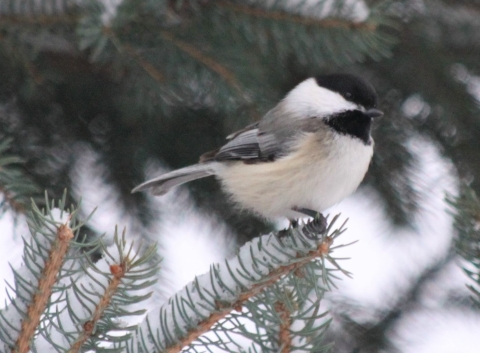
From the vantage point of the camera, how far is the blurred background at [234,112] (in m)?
1.59

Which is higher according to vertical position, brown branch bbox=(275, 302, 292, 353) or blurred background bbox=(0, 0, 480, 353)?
blurred background bbox=(0, 0, 480, 353)

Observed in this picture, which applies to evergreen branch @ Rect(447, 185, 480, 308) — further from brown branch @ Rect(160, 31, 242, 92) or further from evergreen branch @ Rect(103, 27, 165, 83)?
evergreen branch @ Rect(103, 27, 165, 83)

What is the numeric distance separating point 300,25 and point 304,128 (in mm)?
290

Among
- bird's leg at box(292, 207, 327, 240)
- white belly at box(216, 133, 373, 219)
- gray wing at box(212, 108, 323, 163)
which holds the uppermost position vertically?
gray wing at box(212, 108, 323, 163)

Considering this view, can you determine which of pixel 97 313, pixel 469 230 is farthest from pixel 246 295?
pixel 469 230

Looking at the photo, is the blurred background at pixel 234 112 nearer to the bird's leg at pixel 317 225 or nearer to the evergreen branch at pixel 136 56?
the evergreen branch at pixel 136 56

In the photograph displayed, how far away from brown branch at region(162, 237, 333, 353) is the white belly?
24.2 inches

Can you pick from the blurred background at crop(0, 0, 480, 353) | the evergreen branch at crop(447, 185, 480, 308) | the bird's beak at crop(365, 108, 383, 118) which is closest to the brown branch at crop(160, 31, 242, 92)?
the blurred background at crop(0, 0, 480, 353)

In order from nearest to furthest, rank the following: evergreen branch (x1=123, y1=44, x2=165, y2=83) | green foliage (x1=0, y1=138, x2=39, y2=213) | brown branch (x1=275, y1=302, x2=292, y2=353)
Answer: brown branch (x1=275, y1=302, x2=292, y2=353) → green foliage (x1=0, y1=138, x2=39, y2=213) → evergreen branch (x1=123, y1=44, x2=165, y2=83)

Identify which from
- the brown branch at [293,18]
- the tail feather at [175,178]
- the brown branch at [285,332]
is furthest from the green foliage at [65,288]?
the brown branch at [293,18]

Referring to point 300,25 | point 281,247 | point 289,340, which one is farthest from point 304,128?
point 289,340

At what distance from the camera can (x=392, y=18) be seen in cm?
193

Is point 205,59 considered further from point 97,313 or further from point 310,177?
point 97,313

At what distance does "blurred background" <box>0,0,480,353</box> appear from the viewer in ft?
5.20
